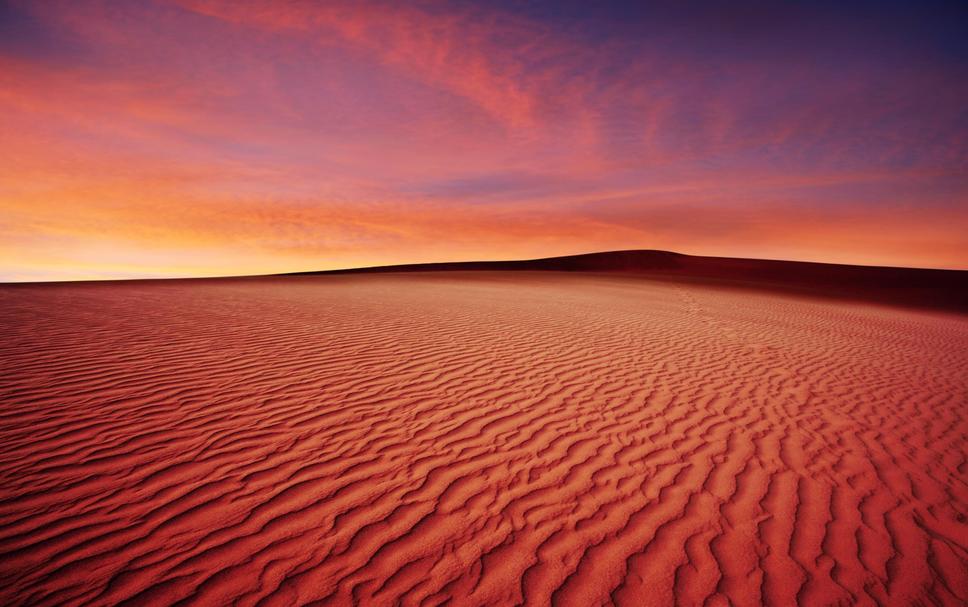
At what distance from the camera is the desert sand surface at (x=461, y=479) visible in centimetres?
269

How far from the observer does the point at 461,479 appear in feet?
→ 12.3

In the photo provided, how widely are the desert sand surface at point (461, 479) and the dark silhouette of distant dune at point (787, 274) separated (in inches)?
1422

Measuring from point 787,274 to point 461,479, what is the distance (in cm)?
6390

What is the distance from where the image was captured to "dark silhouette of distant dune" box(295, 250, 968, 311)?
35.5 m

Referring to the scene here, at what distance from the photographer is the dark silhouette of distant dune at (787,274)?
35.5 m

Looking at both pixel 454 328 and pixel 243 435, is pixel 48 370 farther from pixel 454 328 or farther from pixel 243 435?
pixel 454 328

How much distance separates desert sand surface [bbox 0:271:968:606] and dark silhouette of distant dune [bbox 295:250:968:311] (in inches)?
1422

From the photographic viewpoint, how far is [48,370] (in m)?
6.05

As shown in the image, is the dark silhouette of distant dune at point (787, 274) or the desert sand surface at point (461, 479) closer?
the desert sand surface at point (461, 479)

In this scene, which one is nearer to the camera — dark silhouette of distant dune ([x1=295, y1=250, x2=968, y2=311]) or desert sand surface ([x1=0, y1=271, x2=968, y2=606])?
desert sand surface ([x1=0, y1=271, x2=968, y2=606])

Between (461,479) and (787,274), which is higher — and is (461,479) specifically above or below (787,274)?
below

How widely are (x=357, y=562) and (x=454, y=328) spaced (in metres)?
7.94

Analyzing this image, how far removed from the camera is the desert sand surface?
2.69 meters

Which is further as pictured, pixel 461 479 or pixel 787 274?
pixel 787 274
